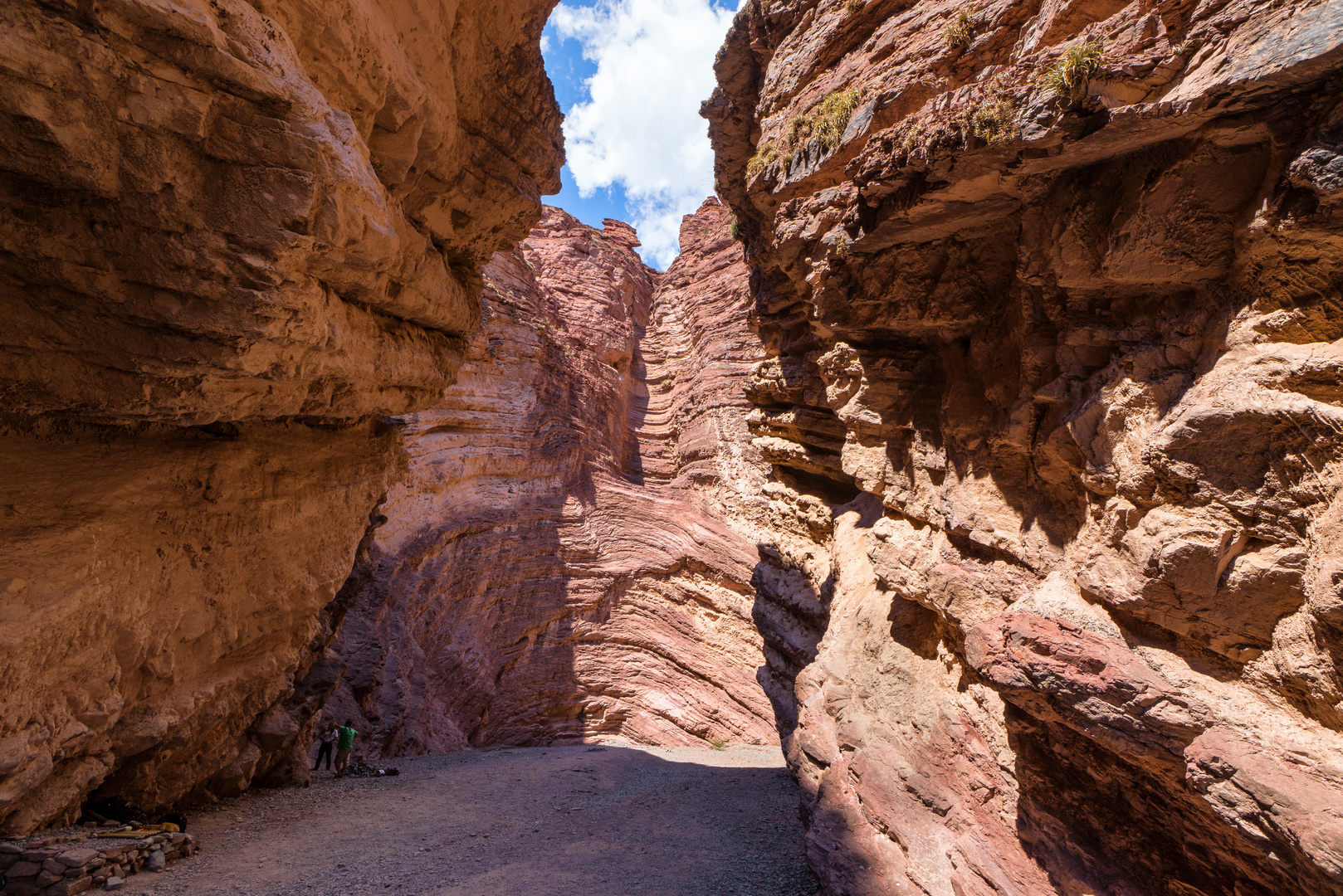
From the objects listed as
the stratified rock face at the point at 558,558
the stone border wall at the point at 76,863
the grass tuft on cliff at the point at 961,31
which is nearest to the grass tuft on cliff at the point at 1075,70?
the grass tuft on cliff at the point at 961,31

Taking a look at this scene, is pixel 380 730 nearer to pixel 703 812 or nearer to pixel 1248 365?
pixel 703 812

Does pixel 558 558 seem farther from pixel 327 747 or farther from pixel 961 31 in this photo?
pixel 961 31

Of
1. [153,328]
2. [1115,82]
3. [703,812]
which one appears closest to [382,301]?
[153,328]

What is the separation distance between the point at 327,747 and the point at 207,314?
397 inches

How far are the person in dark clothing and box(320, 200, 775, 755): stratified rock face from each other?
1215 mm

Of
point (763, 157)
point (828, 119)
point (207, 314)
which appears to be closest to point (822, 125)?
point (828, 119)

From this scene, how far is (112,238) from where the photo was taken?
3742mm

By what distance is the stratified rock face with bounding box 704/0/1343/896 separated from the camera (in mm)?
3529

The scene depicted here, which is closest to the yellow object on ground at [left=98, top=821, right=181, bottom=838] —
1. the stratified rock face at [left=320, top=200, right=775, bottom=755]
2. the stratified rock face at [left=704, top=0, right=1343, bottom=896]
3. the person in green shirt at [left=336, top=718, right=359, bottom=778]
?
the person in green shirt at [left=336, top=718, right=359, bottom=778]

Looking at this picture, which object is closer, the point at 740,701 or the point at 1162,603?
the point at 1162,603

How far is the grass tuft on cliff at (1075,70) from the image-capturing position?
4.30 metres

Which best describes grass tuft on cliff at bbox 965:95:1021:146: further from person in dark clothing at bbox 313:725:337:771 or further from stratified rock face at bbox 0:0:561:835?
person in dark clothing at bbox 313:725:337:771

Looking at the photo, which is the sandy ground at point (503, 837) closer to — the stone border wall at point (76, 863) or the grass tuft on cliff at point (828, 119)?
the stone border wall at point (76, 863)

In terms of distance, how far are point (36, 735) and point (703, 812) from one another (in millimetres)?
7828
